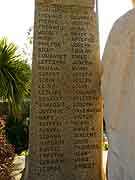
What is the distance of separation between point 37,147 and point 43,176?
0.33 metres

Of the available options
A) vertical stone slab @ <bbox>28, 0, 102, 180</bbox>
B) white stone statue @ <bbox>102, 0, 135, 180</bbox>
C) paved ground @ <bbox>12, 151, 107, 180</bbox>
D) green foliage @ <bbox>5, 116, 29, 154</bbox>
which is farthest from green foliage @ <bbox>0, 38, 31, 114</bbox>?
white stone statue @ <bbox>102, 0, 135, 180</bbox>

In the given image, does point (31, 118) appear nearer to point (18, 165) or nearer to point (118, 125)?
point (118, 125)

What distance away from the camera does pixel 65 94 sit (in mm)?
5359

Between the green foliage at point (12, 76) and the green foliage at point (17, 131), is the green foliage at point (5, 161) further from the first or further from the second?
the green foliage at point (17, 131)

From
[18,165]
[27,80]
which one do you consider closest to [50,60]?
[18,165]

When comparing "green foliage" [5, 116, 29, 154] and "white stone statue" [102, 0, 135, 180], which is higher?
"white stone statue" [102, 0, 135, 180]

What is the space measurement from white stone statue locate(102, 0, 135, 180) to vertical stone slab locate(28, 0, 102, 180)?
0.36 m

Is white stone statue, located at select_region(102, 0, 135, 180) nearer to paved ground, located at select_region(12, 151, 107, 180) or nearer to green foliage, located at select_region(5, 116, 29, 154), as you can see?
paved ground, located at select_region(12, 151, 107, 180)

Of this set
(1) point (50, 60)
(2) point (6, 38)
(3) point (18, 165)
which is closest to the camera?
(1) point (50, 60)

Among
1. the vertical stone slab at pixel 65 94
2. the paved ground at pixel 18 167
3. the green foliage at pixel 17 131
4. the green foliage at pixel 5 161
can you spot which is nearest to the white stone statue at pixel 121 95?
the vertical stone slab at pixel 65 94

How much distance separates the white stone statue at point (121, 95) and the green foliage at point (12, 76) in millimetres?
5363

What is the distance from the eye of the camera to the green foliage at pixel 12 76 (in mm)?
10352

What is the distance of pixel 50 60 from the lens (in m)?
5.30

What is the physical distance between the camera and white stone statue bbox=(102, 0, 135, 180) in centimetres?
492
